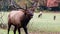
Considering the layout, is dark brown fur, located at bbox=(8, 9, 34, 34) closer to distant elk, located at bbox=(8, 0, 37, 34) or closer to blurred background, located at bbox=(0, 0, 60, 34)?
distant elk, located at bbox=(8, 0, 37, 34)

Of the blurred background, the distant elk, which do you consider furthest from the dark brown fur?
the blurred background

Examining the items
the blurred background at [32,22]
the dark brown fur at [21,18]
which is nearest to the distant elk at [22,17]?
Answer: the dark brown fur at [21,18]

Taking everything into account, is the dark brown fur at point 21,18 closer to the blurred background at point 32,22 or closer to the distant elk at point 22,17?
the distant elk at point 22,17

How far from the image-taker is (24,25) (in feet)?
49.0

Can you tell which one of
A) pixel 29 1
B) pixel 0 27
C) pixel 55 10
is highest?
pixel 29 1

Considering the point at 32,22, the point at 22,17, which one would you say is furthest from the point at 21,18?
the point at 32,22

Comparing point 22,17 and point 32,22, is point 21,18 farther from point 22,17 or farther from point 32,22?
point 32,22

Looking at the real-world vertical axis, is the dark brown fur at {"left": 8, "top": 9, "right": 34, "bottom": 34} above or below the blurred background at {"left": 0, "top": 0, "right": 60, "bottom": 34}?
above

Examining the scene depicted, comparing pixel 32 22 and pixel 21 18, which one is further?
pixel 32 22

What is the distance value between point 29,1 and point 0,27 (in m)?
3.06

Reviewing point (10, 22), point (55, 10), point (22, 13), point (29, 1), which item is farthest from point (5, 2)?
point (55, 10)

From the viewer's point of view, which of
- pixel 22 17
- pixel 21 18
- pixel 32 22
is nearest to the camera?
pixel 22 17

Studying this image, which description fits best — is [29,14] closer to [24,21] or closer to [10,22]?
[24,21]

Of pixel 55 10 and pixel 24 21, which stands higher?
pixel 24 21
